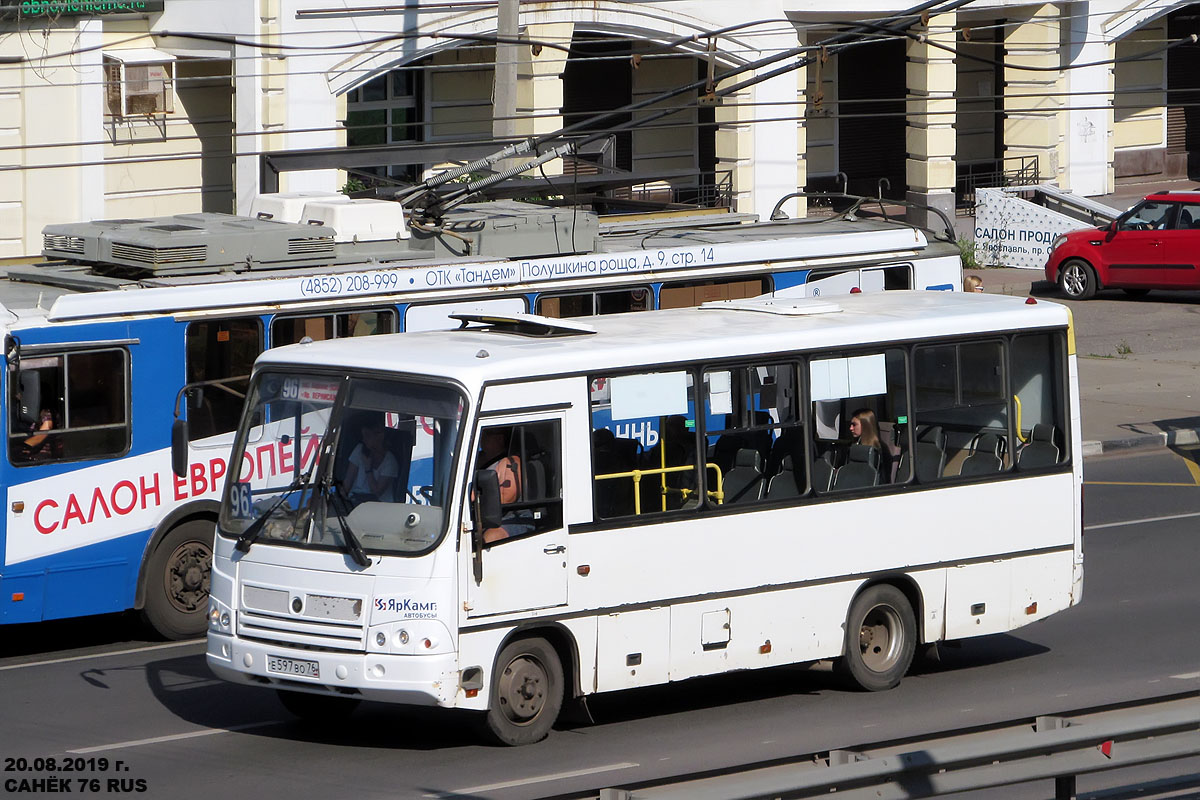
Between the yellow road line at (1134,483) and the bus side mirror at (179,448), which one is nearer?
the bus side mirror at (179,448)

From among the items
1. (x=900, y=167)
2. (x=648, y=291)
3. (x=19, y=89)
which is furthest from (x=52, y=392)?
(x=900, y=167)

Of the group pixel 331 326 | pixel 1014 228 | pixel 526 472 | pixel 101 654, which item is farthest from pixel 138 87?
pixel 526 472

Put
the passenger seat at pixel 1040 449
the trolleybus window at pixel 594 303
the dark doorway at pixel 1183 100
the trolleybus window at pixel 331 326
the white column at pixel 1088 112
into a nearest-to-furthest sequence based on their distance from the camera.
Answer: the passenger seat at pixel 1040 449 → the trolleybus window at pixel 331 326 → the trolleybus window at pixel 594 303 → the white column at pixel 1088 112 → the dark doorway at pixel 1183 100

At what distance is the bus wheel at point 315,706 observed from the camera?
35.8 ft

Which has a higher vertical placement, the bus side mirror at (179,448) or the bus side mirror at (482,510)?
the bus side mirror at (179,448)

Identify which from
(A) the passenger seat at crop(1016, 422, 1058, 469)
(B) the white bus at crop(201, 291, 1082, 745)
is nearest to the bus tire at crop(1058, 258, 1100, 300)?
(B) the white bus at crop(201, 291, 1082, 745)

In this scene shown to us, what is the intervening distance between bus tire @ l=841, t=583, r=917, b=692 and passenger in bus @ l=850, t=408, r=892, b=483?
2.39 ft

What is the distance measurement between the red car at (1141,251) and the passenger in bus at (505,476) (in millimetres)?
22030

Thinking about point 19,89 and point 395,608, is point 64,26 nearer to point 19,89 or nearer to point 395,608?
point 19,89

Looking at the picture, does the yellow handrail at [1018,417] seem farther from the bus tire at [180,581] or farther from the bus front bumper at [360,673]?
the bus tire at [180,581]

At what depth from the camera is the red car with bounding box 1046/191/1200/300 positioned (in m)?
29.9

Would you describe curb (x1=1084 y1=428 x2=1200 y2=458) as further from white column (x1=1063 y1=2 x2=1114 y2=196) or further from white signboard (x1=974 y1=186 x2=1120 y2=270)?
white column (x1=1063 y1=2 x2=1114 y2=196)

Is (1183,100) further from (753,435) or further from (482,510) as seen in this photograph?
(482,510)

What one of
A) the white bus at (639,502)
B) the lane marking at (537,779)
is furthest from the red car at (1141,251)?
the lane marking at (537,779)
